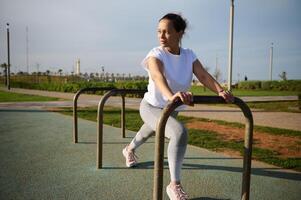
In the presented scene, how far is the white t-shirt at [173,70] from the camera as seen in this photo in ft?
7.75

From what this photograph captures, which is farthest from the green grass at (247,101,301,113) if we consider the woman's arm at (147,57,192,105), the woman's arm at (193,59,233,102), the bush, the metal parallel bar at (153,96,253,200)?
the bush

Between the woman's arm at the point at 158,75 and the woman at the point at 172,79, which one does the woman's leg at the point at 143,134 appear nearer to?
the woman at the point at 172,79

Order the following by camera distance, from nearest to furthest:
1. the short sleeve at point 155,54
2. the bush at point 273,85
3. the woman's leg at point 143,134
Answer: the short sleeve at point 155,54 < the woman's leg at point 143,134 < the bush at point 273,85

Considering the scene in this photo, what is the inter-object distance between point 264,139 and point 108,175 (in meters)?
3.12

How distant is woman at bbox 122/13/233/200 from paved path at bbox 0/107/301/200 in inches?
17.3

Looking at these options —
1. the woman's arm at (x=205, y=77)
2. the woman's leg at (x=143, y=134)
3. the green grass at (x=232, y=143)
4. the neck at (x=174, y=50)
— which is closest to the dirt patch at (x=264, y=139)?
the green grass at (x=232, y=143)

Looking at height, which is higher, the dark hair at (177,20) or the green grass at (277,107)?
the dark hair at (177,20)

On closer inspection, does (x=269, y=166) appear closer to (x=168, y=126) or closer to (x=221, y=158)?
(x=221, y=158)

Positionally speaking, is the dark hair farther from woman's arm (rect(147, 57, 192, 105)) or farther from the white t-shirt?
woman's arm (rect(147, 57, 192, 105))

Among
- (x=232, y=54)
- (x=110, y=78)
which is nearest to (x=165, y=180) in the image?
(x=232, y=54)

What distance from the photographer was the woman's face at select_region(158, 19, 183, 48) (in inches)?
94.3

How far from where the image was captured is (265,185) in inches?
107

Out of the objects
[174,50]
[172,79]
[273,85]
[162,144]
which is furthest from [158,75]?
[273,85]

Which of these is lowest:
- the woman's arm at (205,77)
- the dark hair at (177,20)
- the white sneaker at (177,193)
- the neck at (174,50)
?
the white sneaker at (177,193)
